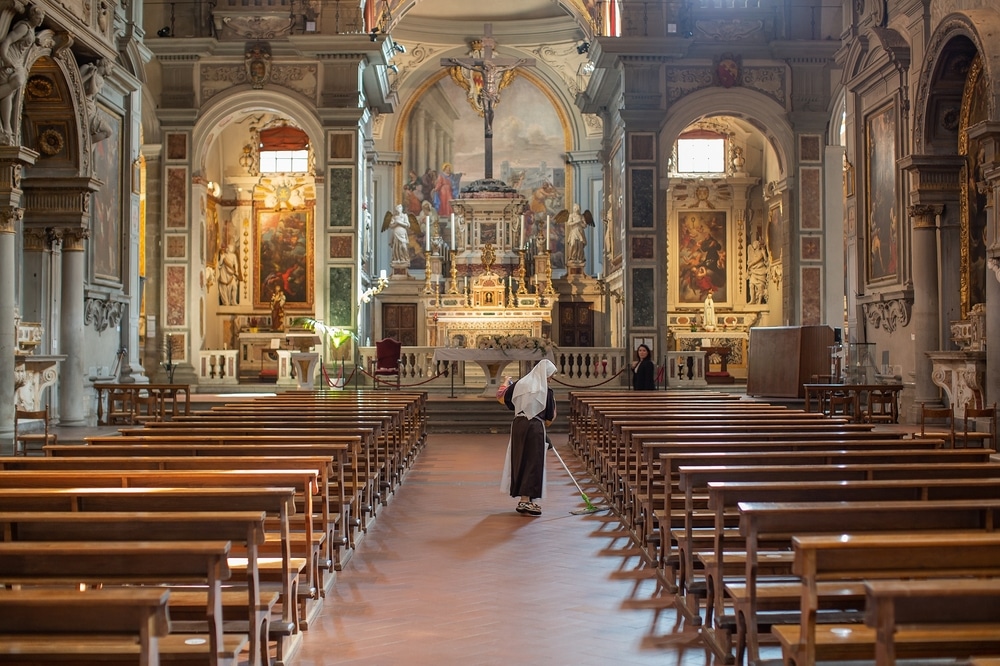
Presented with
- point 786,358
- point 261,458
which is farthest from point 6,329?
point 786,358

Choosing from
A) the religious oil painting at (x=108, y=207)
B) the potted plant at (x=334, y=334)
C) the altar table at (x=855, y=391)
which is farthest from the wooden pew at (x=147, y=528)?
the potted plant at (x=334, y=334)

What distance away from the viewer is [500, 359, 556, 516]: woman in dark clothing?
9742mm

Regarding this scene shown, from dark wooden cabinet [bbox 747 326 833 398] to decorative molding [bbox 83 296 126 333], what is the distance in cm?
1186

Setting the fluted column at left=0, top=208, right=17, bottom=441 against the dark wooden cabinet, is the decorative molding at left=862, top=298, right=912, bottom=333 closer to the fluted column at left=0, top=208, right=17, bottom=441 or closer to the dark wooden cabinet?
the dark wooden cabinet

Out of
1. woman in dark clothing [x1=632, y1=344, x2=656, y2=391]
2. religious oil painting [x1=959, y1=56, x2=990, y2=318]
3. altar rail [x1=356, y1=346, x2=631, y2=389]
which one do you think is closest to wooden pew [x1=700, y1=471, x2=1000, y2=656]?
religious oil painting [x1=959, y1=56, x2=990, y2=318]

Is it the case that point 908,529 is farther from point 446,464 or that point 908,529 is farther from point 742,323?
point 742,323

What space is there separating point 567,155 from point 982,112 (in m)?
19.4

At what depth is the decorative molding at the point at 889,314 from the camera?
16.2 metres

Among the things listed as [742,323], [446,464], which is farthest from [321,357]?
[742,323]

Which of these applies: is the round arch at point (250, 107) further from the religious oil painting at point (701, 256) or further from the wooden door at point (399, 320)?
the religious oil painting at point (701, 256)

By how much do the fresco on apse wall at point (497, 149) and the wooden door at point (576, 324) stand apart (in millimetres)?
4859

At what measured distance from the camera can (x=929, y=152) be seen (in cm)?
1511

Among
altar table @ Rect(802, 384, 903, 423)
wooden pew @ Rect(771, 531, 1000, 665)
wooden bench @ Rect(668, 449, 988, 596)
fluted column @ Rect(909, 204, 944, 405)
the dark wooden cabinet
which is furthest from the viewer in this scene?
the dark wooden cabinet

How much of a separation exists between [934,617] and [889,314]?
48.4 feet
